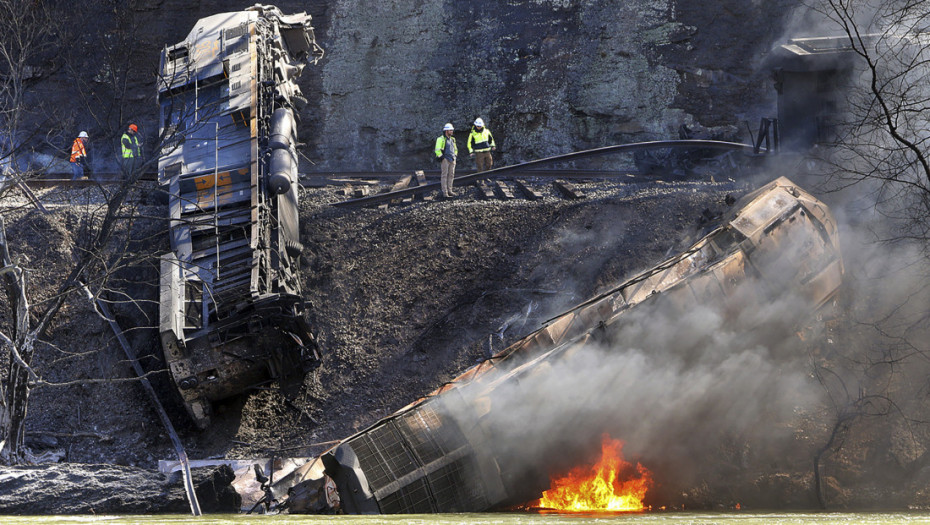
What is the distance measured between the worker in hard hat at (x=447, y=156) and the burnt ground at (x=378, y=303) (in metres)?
0.36

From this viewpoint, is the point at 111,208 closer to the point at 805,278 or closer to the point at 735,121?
the point at 805,278

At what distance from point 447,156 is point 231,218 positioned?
4.88 m

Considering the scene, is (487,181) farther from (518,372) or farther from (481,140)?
(518,372)

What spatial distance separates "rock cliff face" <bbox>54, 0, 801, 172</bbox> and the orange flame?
13795 mm

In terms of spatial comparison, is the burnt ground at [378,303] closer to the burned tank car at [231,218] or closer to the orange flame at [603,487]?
the orange flame at [603,487]

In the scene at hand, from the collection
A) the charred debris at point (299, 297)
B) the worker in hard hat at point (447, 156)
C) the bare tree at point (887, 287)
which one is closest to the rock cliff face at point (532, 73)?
the worker in hard hat at point (447, 156)

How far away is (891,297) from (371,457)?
8.72 m

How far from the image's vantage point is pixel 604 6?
82.2ft

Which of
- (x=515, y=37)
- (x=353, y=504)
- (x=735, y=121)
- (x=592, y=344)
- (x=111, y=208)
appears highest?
(x=515, y=37)

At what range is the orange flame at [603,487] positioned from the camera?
10328mm

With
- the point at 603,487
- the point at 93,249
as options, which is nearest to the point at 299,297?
the point at 93,249

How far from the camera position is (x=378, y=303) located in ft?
48.5

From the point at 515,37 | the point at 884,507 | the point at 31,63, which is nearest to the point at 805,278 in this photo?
the point at 884,507

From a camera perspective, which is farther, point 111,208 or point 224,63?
point 224,63
